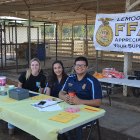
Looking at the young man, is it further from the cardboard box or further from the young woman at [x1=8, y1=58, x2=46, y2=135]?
the young woman at [x1=8, y1=58, x2=46, y2=135]

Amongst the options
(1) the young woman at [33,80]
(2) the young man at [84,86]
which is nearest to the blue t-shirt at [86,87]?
(2) the young man at [84,86]

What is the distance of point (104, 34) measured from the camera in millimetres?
6527

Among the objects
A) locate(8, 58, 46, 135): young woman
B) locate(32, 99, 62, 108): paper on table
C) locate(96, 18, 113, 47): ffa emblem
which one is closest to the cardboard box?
locate(32, 99, 62, 108): paper on table

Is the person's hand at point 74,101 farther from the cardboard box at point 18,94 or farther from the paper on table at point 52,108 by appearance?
the cardboard box at point 18,94

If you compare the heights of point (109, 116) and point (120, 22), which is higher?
point (120, 22)

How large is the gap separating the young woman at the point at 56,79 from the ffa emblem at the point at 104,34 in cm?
237

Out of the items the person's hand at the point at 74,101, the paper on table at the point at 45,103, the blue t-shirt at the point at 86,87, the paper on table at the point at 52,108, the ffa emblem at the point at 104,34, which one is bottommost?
the paper on table at the point at 52,108

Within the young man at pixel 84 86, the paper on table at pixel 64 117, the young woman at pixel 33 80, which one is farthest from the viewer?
the young woman at pixel 33 80

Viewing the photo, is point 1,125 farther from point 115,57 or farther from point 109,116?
point 115,57

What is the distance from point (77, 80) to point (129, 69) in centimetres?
275

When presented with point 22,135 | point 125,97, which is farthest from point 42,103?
point 125,97

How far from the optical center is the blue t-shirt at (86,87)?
3.68m

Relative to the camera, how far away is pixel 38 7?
10.4 meters

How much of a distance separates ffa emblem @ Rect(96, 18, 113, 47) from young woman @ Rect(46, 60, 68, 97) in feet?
7.76
